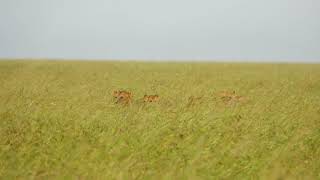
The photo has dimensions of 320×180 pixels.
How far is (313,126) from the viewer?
1614 centimetres

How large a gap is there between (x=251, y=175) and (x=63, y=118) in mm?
7769

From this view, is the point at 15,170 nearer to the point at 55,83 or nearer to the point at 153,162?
the point at 153,162

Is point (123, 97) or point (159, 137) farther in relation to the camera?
point (123, 97)

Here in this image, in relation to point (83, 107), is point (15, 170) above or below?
below

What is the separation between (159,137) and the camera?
15000 mm

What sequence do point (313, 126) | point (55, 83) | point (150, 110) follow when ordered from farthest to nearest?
point (55, 83) < point (150, 110) < point (313, 126)

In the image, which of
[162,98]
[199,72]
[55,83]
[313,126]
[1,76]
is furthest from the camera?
[199,72]

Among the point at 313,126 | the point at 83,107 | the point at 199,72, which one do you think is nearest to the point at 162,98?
the point at 83,107

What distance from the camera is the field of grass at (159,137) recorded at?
13109mm

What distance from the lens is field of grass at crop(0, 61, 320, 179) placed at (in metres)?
13.1

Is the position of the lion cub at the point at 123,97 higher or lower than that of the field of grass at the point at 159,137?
higher

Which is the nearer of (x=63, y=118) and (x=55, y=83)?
(x=63, y=118)

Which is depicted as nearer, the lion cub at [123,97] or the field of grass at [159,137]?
the field of grass at [159,137]

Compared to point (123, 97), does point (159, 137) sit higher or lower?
lower
